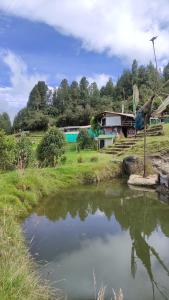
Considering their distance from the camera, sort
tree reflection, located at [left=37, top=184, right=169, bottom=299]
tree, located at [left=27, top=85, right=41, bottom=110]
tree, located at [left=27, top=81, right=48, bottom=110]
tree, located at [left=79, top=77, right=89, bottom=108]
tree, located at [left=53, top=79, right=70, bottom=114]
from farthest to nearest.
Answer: tree, located at [left=27, top=81, right=48, bottom=110] → tree, located at [left=27, top=85, right=41, bottom=110] → tree, located at [left=53, top=79, right=70, bottom=114] → tree, located at [left=79, top=77, right=89, bottom=108] → tree reflection, located at [left=37, top=184, right=169, bottom=299]

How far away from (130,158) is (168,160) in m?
2.69

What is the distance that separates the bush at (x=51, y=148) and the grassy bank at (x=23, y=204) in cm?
223

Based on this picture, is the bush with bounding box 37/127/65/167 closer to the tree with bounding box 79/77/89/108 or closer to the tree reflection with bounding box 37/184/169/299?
the tree reflection with bounding box 37/184/169/299

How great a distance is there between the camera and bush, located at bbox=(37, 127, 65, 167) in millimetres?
19156

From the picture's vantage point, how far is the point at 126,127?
1710 inches

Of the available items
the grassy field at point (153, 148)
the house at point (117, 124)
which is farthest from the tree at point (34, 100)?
the grassy field at point (153, 148)

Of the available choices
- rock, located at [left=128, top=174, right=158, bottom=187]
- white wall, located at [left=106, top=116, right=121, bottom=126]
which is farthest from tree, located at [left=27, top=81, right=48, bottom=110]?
rock, located at [left=128, top=174, right=158, bottom=187]

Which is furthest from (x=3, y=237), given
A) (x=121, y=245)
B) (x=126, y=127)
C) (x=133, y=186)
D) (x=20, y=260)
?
(x=126, y=127)

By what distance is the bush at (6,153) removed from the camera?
15391 millimetres

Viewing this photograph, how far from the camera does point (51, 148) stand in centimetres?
1934

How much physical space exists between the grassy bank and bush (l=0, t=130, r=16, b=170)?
179 centimetres

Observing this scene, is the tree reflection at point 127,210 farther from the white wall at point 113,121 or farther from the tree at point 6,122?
the tree at point 6,122

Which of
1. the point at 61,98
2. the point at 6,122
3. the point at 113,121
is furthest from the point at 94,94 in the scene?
the point at 113,121

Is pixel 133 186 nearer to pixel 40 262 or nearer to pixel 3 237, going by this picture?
pixel 40 262
